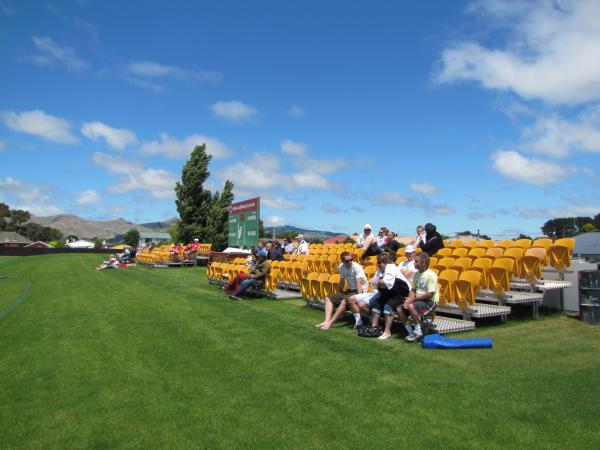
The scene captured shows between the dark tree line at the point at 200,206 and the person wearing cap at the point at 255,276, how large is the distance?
27175 mm

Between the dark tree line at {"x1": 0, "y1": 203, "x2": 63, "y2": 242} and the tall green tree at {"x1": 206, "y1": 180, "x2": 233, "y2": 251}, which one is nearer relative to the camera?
the tall green tree at {"x1": 206, "y1": 180, "x2": 233, "y2": 251}

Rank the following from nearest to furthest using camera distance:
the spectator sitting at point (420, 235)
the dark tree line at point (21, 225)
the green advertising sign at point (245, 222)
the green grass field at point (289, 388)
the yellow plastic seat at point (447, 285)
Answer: the green grass field at point (289, 388) → the yellow plastic seat at point (447, 285) → the spectator sitting at point (420, 235) → the green advertising sign at point (245, 222) → the dark tree line at point (21, 225)

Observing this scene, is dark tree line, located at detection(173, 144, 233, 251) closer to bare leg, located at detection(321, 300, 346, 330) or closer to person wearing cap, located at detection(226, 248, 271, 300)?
person wearing cap, located at detection(226, 248, 271, 300)

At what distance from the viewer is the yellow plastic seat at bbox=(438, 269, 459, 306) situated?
8219 millimetres

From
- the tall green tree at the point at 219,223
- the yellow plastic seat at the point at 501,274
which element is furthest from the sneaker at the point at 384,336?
the tall green tree at the point at 219,223

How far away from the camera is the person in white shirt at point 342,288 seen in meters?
8.50

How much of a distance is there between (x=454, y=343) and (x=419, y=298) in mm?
833

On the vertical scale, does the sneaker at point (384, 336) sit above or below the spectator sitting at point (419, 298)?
below

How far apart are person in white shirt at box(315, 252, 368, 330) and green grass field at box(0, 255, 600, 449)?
0.83ft

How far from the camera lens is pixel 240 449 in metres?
3.99

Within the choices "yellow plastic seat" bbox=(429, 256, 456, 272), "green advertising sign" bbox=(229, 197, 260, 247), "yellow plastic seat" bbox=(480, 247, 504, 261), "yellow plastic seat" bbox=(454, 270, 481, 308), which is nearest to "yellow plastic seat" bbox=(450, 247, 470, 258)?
"yellow plastic seat" bbox=(480, 247, 504, 261)

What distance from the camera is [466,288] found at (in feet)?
26.4

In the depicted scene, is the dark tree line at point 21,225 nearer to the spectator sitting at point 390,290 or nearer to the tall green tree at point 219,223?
the tall green tree at point 219,223

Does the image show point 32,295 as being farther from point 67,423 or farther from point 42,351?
point 67,423
